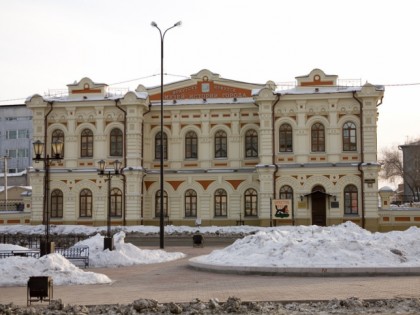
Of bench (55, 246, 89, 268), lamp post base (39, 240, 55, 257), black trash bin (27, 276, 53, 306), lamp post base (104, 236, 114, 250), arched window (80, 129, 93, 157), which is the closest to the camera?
black trash bin (27, 276, 53, 306)

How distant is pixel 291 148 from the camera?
141 ft

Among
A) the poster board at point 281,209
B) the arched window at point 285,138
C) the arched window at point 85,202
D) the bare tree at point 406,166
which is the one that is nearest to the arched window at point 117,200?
the arched window at point 85,202

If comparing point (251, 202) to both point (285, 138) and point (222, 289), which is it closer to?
point (285, 138)

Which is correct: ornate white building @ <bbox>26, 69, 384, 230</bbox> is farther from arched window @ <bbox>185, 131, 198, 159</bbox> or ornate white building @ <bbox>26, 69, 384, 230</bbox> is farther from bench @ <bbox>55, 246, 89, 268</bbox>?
bench @ <bbox>55, 246, 89, 268</bbox>

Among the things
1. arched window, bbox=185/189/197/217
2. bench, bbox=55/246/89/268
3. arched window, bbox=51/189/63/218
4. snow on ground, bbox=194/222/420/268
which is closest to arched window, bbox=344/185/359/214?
arched window, bbox=185/189/197/217

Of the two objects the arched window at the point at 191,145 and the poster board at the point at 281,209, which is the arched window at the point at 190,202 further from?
the poster board at the point at 281,209

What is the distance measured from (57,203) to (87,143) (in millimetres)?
4462

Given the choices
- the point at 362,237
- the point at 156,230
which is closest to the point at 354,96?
the point at 156,230

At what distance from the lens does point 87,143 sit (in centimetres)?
4516

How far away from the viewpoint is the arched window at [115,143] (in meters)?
44.8

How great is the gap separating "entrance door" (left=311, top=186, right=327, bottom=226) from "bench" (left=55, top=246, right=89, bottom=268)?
21.3 meters

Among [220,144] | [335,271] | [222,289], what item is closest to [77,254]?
[222,289]

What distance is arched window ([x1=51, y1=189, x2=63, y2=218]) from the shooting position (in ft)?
148

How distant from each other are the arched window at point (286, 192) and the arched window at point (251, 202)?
210cm
